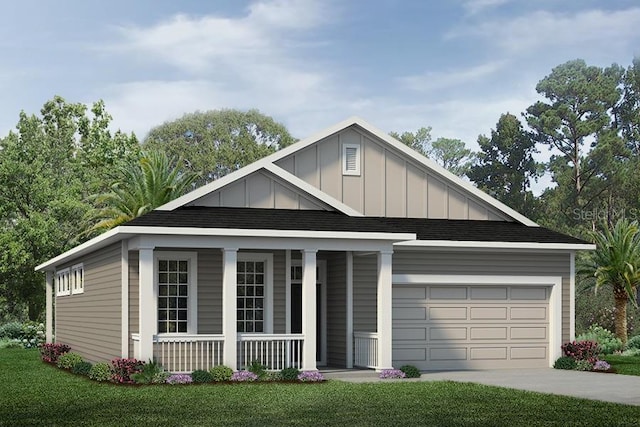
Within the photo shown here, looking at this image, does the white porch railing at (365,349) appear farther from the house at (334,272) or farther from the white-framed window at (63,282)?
the white-framed window at (63,282)

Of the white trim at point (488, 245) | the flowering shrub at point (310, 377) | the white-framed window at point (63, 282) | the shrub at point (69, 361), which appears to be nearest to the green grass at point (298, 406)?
the flowering shrub at point (310, 377)

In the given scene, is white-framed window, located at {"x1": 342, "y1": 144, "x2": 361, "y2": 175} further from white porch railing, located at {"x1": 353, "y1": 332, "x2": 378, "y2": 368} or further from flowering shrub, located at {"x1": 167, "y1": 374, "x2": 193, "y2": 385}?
flowering shrub, located at {"x1": 167, "y1": 374, "x2": 193, "y2": 385}

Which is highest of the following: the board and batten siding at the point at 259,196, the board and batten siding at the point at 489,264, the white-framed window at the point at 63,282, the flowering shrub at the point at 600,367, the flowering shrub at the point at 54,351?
the board and batten siding at the point at 259,196

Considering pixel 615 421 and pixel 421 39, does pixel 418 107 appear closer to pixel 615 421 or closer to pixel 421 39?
pixel 421 39

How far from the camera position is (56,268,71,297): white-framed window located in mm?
31048

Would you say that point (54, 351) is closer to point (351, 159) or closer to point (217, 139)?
point (351, 159)

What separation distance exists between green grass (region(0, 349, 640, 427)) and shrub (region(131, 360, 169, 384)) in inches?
18.4

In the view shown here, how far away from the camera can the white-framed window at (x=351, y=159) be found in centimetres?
2562

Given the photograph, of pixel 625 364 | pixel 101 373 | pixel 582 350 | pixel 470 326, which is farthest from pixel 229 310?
pixel 625 364

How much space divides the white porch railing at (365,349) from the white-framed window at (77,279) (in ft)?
28.1

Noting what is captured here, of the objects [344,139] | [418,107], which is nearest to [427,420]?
[344,139]

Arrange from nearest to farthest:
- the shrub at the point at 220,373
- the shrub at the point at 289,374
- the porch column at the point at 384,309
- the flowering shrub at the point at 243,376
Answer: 1. the shrub at the point at 220,373
2. the flowering shrub at the point at 243,376
3. the shrub at the point at 289,374
4. the porch column at the point at 384,309

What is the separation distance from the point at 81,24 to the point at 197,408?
39.5 meters

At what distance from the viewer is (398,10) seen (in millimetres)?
48656
